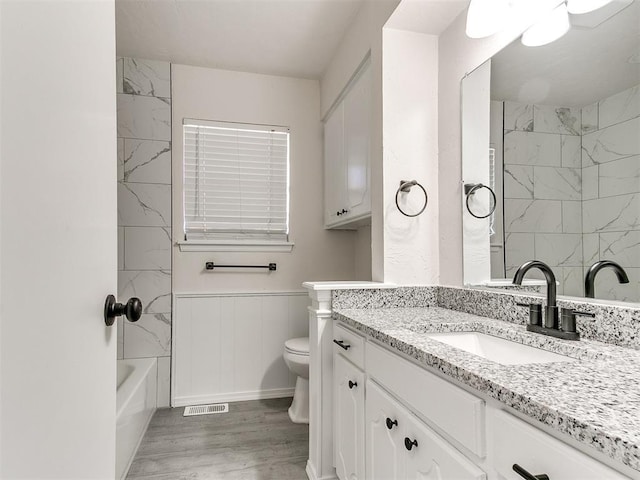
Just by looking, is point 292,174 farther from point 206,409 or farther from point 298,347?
point 206,409

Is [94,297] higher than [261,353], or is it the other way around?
[94,297]

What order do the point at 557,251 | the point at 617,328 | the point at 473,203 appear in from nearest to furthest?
the point at 617,328, the point at 557,251, the point at 473,203

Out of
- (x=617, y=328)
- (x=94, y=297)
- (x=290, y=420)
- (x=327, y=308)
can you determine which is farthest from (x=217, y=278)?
(x=617, y=328)

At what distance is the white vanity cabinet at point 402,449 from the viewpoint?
0.83 metres

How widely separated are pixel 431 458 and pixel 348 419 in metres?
0.63

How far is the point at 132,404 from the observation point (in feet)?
6.56

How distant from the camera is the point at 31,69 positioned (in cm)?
50

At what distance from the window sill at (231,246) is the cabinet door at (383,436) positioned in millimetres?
1730

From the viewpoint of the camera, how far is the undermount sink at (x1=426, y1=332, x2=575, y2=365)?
1.03 meters

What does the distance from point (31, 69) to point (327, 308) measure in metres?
1.37

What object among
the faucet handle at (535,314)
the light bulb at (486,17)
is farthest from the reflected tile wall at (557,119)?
the faucet handle at (535,314)

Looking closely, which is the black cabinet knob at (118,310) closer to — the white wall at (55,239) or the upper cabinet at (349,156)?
the white wall at (55,239)

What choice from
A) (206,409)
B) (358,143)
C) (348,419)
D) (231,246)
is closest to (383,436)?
(348,419)

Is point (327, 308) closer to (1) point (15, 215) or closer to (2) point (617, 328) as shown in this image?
(2) point (617, 328)
